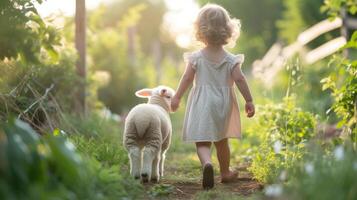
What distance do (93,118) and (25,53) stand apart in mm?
4328

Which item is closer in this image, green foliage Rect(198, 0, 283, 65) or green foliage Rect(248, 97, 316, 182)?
green foliage Rect(248, 97, 316, 182)

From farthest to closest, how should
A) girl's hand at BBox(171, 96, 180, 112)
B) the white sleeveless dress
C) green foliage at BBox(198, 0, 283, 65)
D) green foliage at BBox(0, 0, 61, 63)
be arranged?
green foliage at BBox(198, 0, 283, 65) → girl's hand at BBox(171, 96, 180, 112) → the white sleeveless dress → green foliage at BBox(0, 0, 61, 63)

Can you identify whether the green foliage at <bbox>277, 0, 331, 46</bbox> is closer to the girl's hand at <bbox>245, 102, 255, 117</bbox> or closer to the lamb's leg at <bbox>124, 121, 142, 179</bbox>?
the girl's hand at <bbox>245, 102, 255, 117</bbox>

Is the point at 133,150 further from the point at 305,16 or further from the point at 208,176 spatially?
the point at 305,16

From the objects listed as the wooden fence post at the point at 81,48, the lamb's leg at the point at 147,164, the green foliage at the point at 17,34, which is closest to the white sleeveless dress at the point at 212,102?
the lamb's leg at the point at 147,164

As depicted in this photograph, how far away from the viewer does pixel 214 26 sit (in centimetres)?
622

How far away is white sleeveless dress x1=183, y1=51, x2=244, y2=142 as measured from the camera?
242 inches

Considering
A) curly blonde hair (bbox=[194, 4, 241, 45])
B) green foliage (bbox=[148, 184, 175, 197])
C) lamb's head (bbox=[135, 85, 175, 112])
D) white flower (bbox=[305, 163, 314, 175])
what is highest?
curly blonde hair (bbox=[194, 4, 241, 45])

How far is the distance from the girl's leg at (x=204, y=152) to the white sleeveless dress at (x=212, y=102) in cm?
8

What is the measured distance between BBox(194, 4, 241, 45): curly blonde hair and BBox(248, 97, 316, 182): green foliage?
1.06 meters

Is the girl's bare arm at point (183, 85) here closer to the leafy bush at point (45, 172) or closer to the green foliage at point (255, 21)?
the leafy bush at point (45, 172)

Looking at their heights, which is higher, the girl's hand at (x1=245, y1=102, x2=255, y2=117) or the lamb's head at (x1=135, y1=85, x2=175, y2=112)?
the lamb's head at (x1=135, y1=85, x2=175, y2=112)

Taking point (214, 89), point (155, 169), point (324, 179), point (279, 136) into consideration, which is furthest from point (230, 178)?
point (324, 179)

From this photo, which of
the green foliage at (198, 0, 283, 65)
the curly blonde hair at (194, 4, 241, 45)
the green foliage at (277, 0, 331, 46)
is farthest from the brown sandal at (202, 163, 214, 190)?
the green foliage at (198, 0, 283, 65)
